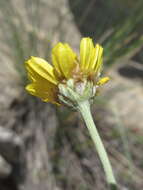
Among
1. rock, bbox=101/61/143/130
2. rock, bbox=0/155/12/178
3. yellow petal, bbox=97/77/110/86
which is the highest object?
rock, bbox=101/61/143/130

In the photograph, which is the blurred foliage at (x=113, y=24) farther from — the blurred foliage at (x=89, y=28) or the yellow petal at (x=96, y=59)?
the yellow petal at (x=96, y=59)

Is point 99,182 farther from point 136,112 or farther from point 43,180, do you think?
point 136,112

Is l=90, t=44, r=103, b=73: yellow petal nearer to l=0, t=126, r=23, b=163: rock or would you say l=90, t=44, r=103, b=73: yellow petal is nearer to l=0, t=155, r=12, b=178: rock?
l=0, t=126, r=23, b=163: rock

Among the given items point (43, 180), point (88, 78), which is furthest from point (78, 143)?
point (88, 78)

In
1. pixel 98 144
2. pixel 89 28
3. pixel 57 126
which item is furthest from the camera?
pixel 89 28

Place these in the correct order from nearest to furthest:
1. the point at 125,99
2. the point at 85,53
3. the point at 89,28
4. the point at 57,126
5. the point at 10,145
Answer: the point at 85,53 < the point at 10,145 < the point at 57,126 < the point at 125,99 < the point at 89,28

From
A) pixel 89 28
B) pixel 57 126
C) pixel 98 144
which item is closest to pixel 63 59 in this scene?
pixel 98 144

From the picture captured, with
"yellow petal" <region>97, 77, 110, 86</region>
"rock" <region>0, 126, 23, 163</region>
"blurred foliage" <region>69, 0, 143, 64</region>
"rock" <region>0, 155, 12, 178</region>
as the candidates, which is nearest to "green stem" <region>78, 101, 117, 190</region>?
"yellow petal" <region>97, 77, 110, 86</region>

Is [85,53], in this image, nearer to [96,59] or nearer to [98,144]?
[96,59]

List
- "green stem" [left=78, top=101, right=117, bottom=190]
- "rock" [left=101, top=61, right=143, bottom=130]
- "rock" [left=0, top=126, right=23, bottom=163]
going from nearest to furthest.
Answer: "green stem" [left=78, top=101, right=117, bottom=190], "rock" [left=0, top=126, right=23, bottom=163], "rock" [left=101, top=61, right=143, bottom=130]
